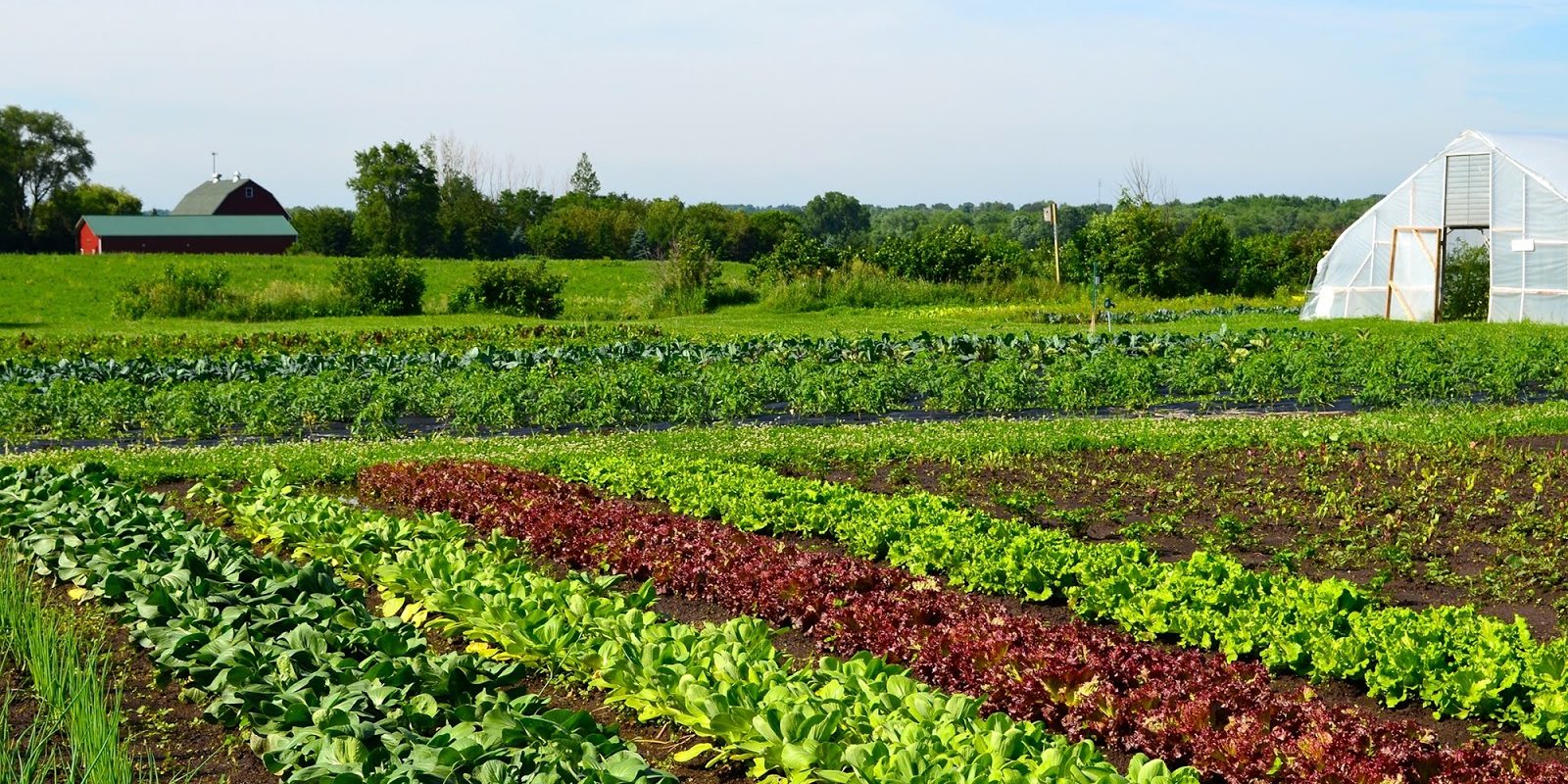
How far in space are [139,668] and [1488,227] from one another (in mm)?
29453

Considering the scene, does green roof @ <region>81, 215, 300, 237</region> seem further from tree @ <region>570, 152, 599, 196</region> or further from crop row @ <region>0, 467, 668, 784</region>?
crop row @ <region>0, 467, 668, 784</region>

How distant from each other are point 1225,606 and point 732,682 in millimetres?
2942

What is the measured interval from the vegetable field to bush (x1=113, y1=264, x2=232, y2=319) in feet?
71.4

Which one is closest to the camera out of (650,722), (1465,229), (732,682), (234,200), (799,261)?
(732,682)

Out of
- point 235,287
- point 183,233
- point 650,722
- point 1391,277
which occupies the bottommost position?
point 650,722

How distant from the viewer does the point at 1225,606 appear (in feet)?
23.6

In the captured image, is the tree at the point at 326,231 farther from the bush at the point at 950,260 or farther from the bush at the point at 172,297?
the bush at the point at 950,260

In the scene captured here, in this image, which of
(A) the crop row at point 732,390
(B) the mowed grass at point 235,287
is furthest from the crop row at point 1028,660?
(B) the mowed grass at point 235,287

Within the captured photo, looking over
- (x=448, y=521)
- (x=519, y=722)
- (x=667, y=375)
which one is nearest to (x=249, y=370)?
(x=667, y=375)

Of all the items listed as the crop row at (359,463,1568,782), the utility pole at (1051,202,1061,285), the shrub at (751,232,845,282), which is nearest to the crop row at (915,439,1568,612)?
the crop row at (359,463,1568,782)

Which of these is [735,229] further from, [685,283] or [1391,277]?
[1391,277]

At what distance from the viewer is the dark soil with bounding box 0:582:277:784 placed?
217 inches

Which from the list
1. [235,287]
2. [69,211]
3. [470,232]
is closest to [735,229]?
[470,232]

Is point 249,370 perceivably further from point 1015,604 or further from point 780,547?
point 1015,604
